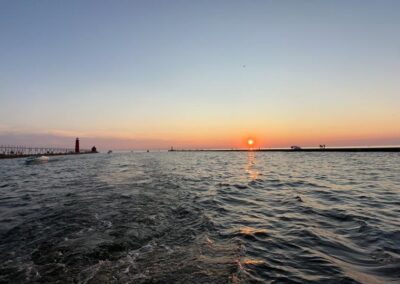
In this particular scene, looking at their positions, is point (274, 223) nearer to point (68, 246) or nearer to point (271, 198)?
point (271, 198)

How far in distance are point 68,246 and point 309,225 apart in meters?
7.73

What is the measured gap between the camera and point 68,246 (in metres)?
7.87

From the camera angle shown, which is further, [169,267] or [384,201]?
[384,201]

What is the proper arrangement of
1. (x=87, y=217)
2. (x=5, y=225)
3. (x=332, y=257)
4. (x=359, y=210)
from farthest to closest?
(x=359, y=210)
(x=87, y=217)
(x=5, y=225)
(x=332, y=257)

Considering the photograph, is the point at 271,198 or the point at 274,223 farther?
the point at 271,198

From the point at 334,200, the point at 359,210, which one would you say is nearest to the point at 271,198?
the point at 334,200

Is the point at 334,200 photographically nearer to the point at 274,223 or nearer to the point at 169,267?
the point at 274,223

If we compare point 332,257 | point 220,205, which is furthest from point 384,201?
point 332,257

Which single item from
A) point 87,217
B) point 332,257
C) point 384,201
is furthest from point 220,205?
point 384,201

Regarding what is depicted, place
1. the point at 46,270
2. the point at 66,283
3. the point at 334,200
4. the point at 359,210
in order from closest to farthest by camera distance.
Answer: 1. the point at 66,283
2. the point at 46,270
3. the point at 359,210
4. the point at 334,200

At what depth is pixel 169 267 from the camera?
6.48 meters

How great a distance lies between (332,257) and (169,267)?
4110mm

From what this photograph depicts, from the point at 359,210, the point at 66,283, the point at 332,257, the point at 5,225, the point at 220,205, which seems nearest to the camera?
the point at 66,283

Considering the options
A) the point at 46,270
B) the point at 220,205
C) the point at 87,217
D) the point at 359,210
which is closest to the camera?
the point at 46,270
